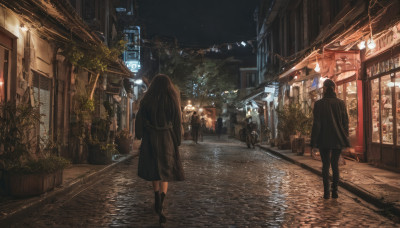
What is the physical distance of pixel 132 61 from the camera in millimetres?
25266

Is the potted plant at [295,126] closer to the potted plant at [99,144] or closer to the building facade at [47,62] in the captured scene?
the building facade at [47,62]

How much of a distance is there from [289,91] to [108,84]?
33.9 feet

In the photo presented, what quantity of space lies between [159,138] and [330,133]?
3074mm

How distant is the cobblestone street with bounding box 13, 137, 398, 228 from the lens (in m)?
5.26

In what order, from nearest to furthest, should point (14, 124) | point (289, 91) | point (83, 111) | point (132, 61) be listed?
1. point (14, 124)
2. point (83, 111)
3. point (289, 91)
4. point (132, 61)

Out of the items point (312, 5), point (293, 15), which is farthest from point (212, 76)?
point (312, 5)

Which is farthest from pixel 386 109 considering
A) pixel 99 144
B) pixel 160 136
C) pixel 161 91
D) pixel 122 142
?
pixel 122 142

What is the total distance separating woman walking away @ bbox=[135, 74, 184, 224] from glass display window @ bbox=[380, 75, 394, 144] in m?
7.32

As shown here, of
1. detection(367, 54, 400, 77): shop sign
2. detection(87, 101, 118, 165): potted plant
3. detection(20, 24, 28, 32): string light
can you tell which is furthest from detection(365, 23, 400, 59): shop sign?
detection(20, 24, 28, 32): string light

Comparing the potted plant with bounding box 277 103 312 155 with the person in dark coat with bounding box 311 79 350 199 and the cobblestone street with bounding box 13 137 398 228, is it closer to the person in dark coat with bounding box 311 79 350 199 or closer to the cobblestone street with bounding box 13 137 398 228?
the cobblestone street with bounding box 13 137 398 228

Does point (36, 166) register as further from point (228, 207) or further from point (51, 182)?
point (228, 207)

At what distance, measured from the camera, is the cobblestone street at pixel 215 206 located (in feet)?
17.3

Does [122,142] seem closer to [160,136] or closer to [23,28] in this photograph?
[23,28]

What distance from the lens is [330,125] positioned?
678 centimetres
